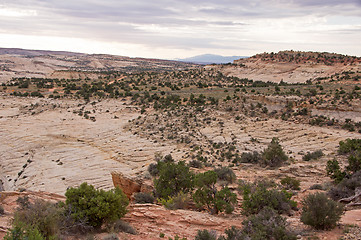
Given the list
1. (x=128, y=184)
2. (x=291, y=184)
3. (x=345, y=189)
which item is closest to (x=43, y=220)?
(x=128, y=184)

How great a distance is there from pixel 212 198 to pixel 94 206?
4.07 m

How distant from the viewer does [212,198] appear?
9781 millimetres

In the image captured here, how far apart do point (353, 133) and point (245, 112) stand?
9.65 m

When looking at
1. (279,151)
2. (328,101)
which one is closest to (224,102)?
(328,101)

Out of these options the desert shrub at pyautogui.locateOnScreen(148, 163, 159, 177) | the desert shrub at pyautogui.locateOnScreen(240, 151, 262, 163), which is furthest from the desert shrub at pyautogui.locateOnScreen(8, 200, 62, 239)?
the desert shrub at pyautogui.locateOnScreen(240, 151, 262, 163)

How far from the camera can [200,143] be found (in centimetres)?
2095

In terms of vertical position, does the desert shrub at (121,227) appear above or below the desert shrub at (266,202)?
below

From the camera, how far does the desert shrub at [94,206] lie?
820 centimetres

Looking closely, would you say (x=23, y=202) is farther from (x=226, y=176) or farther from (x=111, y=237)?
(x=226, y=176)

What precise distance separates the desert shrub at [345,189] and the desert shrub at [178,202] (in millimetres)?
5535

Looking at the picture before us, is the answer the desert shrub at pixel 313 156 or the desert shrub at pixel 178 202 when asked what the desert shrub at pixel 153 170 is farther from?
the desert shrub at pixel 313 156

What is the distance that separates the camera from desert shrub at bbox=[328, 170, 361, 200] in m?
10.2

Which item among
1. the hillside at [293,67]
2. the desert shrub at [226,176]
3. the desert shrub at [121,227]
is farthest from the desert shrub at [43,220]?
the hillside at [293,67]

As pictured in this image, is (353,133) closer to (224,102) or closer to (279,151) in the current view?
(279,151)
